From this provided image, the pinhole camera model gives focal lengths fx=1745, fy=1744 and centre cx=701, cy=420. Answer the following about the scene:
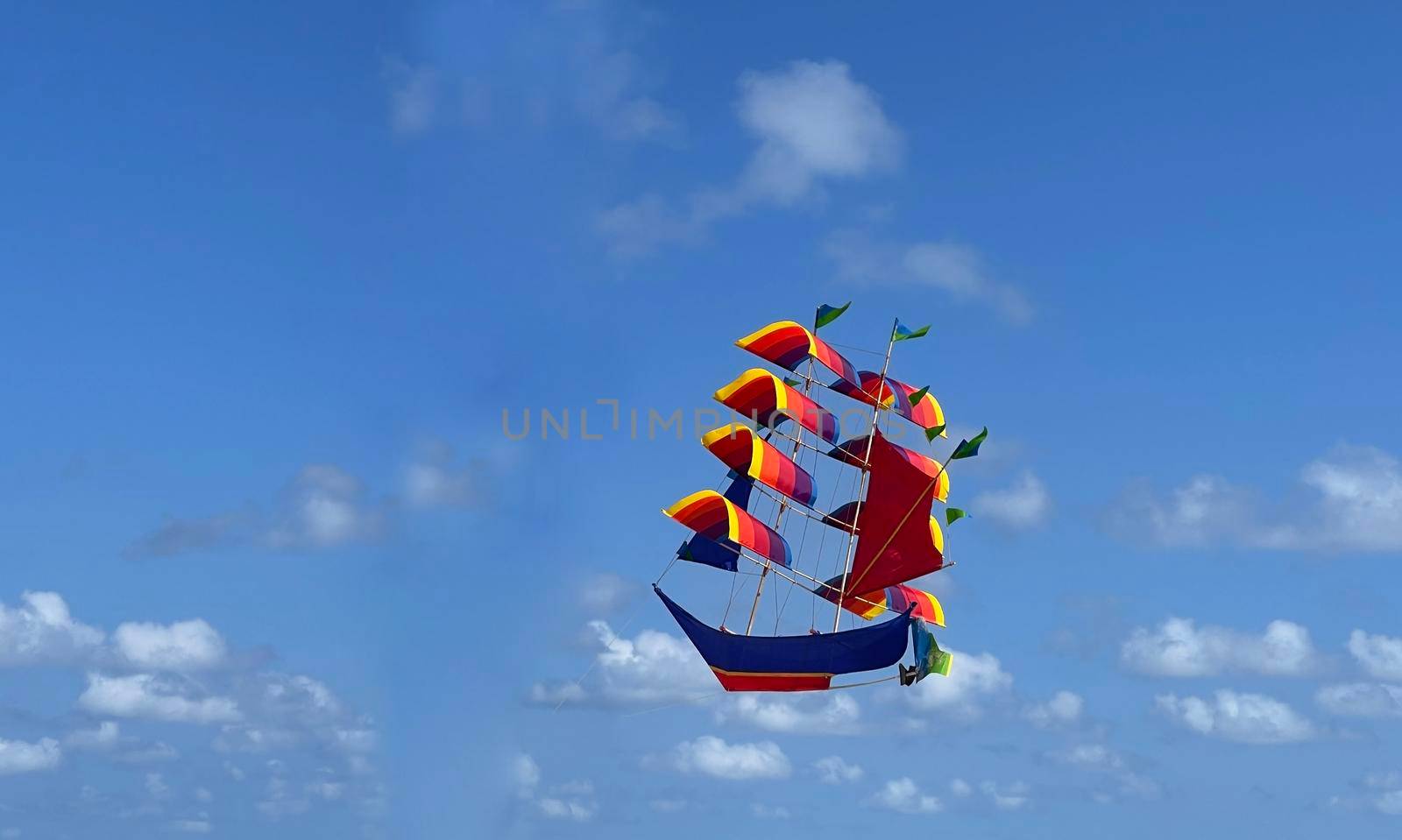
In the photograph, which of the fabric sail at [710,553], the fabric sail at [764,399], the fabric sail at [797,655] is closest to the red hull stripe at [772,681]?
the fabric sail at [797,655]

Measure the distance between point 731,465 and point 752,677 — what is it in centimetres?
1036

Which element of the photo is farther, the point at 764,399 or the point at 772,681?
the point at 764,399

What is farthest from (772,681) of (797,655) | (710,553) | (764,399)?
(764,399)

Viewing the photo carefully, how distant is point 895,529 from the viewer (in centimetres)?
8594

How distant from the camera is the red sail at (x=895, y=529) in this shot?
8562 centimetres

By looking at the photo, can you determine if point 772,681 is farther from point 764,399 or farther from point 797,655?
point 764,399

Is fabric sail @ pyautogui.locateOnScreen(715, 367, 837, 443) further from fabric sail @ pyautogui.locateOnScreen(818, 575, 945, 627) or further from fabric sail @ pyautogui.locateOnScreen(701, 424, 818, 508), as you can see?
fabric sail @ pyautogui.locateOnScreen(818, 575, 945, 627)

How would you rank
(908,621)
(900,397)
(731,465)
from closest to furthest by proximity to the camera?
(908,621), (731,465), (900,397)

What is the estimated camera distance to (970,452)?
85375mm

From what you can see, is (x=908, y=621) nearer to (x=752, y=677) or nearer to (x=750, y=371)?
(x=752, y=677)

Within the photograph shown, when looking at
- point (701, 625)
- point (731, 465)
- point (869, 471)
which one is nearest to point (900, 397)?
point (869, 471)

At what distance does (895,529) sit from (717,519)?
9.31m

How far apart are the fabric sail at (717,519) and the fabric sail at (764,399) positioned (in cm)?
485

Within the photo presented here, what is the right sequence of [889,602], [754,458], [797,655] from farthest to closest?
1. [889,602]
2. [754,458]
3. [797,655]
